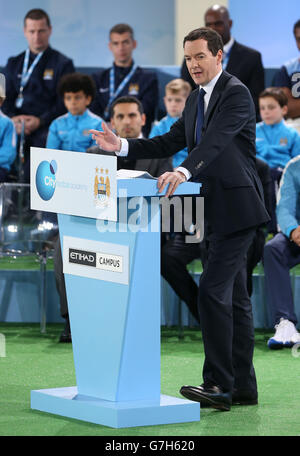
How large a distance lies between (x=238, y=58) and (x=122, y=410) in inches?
169

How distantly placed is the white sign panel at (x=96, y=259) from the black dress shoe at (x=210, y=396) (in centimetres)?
65

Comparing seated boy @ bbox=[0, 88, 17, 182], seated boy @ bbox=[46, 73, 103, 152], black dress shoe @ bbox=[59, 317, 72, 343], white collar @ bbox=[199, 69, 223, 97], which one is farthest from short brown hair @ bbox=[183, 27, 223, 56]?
seated boy @ bbox=[0, 88, 17, 182]

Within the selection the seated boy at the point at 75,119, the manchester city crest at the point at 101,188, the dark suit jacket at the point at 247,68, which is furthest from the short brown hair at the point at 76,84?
the manchester city crest at the point at 101,188

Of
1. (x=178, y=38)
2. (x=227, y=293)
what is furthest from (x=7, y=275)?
(x=178, y=38)

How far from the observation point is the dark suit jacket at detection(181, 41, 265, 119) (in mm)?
6906

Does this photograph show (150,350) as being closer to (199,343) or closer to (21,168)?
(199,343)

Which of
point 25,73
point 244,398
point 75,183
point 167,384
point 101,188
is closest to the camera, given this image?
point 101,188

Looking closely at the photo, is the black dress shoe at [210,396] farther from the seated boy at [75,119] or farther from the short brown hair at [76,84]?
the short brown hair at [76,84]

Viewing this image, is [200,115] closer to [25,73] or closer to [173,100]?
[173,100]

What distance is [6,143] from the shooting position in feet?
21.7

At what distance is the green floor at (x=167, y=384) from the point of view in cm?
323

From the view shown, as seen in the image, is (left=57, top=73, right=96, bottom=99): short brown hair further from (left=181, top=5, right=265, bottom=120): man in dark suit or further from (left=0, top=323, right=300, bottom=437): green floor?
→ (left=0, top=323, right=300, bottom=437): green floor

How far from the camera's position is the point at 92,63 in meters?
9.57

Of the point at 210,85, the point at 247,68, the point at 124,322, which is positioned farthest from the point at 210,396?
the point at 247,68
